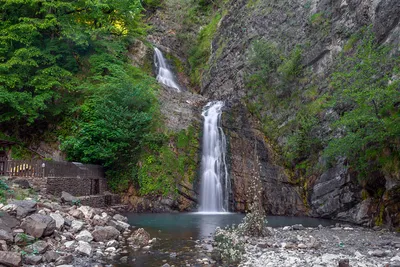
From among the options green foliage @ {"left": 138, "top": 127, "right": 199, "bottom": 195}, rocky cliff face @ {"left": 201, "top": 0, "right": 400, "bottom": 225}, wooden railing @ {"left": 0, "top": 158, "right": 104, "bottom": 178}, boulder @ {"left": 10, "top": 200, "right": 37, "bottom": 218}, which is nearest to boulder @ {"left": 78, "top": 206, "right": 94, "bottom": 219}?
boulder @ {"left": 10, "top": 200, "right": 37, "bottom": 218}

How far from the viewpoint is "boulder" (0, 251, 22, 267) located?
747 cm

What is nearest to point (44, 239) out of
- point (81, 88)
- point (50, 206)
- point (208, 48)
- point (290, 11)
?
point (50, 206)

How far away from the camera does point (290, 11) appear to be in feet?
92.9

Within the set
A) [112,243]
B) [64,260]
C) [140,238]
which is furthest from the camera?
[140,238]

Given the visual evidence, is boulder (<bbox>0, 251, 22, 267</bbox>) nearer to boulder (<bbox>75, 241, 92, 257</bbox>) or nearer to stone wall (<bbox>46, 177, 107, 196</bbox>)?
boulder (<bbox>75, 241, 92, 257</bbox>)

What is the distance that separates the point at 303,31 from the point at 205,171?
42.6 feet

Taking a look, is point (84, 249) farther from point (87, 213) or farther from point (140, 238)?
point (87, 213)

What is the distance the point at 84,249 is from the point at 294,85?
1959 centimetres

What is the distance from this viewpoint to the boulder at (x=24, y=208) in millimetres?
9848

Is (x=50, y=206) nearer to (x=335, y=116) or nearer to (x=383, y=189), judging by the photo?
(x=383, y=189)

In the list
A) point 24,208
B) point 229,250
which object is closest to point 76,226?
point 24,208

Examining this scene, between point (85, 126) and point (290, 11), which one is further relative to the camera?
point (290, 11)

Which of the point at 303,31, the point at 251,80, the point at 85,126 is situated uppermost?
the point at 303,31

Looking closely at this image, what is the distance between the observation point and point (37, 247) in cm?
870
